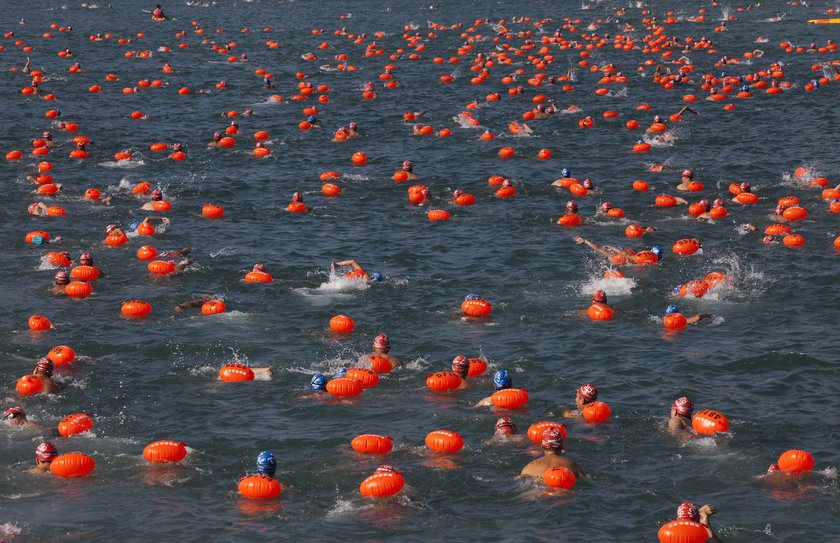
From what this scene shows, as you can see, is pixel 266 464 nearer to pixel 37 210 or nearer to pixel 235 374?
pixel 235 374

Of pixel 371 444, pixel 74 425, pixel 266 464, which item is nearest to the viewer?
pixel 266 464

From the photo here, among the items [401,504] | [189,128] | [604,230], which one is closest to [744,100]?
[604,230]

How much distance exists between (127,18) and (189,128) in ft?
132

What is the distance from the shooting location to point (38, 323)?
27.7 m

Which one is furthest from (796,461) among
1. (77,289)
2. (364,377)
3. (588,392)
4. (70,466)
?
(77,289)

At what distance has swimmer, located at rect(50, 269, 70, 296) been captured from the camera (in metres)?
30.2

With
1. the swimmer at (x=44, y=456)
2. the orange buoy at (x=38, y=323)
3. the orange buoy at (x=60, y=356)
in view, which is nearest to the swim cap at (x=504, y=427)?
the swimmer at (x=44, y=456)

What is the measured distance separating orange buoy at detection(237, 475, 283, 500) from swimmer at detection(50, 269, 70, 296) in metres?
12.8

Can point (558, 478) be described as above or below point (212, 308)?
below

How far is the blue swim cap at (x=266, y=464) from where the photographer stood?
63.8 ft

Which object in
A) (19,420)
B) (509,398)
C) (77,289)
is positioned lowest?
(19,420)

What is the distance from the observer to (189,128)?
167 feet

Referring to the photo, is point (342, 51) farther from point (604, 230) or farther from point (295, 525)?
point (295, 525)

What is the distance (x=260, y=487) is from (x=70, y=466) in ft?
11.6
